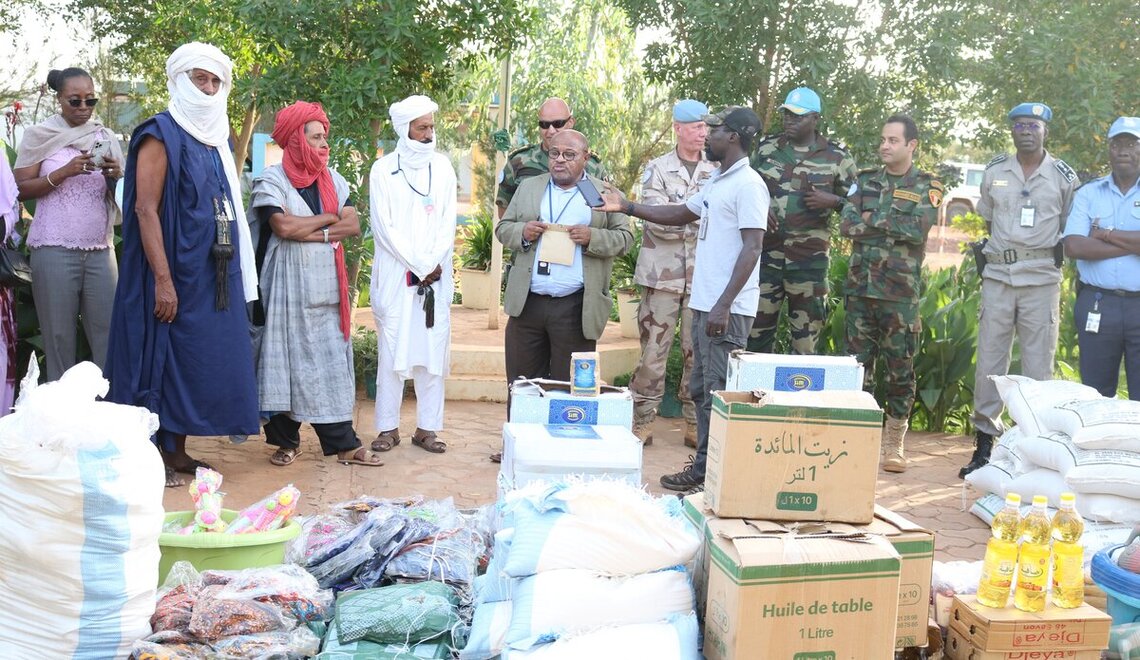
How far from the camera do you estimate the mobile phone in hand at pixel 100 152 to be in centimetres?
600

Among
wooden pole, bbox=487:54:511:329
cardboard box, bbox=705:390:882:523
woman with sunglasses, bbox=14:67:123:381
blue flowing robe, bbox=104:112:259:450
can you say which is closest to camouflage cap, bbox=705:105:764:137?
cardboard box, bbox=705:390:882:523

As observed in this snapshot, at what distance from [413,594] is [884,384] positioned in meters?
4.91

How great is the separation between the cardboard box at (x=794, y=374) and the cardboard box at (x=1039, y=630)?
50.2 inches

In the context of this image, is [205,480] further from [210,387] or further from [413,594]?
[210,387]

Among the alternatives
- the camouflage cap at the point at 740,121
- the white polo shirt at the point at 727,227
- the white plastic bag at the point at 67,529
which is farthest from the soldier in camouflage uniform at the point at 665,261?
the white plastic bag at the point at 67,529

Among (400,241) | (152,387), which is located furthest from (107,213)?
(400,241)

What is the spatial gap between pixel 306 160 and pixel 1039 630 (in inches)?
173

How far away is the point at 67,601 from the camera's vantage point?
3566 mm

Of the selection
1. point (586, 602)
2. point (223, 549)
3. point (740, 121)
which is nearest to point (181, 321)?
point (223, 549)

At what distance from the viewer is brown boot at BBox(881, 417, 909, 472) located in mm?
7008

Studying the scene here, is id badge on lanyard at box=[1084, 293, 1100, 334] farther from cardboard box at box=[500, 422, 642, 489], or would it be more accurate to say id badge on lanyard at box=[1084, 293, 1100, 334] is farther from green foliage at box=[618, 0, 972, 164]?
cardboard box at box=[500, 422, 642, 489]

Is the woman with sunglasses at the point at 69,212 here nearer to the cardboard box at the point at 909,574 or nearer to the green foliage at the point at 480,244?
the cardboard box at the point at 909,574

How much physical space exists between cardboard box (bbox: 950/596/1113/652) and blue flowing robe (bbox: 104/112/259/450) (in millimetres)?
3820

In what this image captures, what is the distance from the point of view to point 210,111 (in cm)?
575
